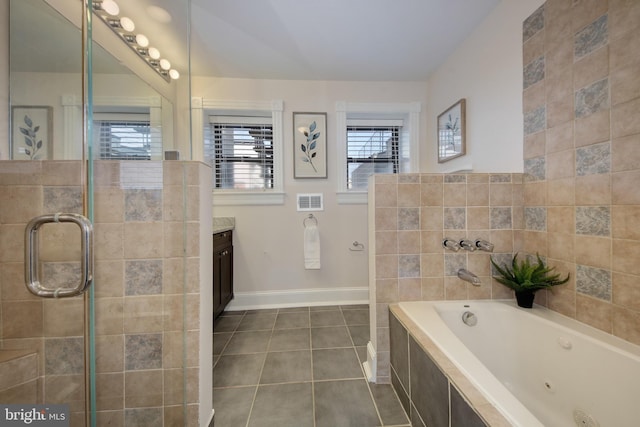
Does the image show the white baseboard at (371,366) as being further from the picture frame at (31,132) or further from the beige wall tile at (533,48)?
the beige wall tile at (533,48)

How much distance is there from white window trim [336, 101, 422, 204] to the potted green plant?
1337 mm

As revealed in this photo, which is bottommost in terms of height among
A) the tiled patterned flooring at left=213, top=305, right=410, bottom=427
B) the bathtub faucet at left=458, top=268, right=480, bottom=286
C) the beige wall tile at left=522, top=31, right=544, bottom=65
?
the tiled patterned flooring at left=213, top=305, right=410, bottom=427

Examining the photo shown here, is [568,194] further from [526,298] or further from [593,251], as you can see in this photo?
[526,298]

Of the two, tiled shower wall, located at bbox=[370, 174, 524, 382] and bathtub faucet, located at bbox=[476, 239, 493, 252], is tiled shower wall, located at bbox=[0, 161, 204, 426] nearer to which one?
tiled shower wall, located at bbox=[370, 174, 524, 382]

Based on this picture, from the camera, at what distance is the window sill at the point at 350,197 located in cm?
236

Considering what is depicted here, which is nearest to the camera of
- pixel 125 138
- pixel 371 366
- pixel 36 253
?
pixel 36 253

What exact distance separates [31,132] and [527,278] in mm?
2575

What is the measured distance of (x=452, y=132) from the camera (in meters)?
2.02

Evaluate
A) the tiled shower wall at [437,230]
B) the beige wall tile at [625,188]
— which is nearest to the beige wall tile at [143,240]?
the tiled shower wall at [437,230]

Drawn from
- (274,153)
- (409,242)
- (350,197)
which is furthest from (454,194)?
(274,153)

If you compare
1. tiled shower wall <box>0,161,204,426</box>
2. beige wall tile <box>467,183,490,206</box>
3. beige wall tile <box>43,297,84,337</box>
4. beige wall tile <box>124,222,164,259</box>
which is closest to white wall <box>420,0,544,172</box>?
beige wall tile <box>467,183,490,206</box>

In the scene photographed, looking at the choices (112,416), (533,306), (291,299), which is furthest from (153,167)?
(533,306)

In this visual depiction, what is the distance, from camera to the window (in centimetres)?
→ 89

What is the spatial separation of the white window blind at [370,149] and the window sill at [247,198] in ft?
2.76
